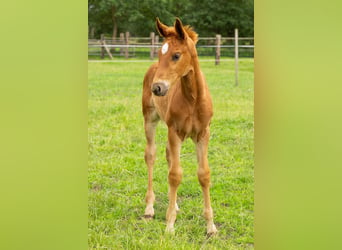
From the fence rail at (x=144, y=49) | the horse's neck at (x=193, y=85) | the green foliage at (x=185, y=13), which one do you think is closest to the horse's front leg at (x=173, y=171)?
the horse's neck at (x=193, y=85)

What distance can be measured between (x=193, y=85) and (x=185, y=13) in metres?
0.95

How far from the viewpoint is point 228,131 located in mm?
4688

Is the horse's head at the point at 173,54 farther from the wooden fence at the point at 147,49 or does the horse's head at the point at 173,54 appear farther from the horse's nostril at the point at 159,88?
the wooden fence at the point at 147,49

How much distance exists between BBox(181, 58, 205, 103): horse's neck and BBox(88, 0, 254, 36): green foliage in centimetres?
53

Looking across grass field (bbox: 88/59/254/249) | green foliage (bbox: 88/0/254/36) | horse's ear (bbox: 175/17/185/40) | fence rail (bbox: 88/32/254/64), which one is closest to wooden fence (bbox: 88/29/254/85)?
fence rail (bbox: 88/32/254/64)

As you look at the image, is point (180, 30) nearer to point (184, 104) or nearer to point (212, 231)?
point (184, 104)

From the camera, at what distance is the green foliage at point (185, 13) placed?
286 centimetres

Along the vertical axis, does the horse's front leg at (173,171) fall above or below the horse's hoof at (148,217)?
above

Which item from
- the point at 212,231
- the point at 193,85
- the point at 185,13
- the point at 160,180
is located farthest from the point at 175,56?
the point at 160,180

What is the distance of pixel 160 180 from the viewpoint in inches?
142

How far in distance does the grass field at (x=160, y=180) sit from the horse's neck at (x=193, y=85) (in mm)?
876
